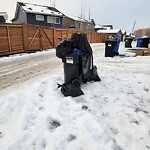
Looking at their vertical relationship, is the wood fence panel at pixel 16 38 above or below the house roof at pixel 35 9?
below

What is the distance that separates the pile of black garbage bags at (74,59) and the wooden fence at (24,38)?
7029 mm

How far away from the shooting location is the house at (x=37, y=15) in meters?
25.3

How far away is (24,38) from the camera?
35.0 ft

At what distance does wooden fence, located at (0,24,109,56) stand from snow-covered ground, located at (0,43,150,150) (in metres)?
6.46

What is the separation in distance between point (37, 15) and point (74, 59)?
25306 millimetres

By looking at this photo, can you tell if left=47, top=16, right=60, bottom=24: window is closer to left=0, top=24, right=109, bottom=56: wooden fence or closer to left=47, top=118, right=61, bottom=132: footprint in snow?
left=0, top=24, right=109, bottom=56: wooden fence

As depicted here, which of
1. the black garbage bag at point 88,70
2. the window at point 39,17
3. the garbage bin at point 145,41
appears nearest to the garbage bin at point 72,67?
the black garbage bag at point 88,70

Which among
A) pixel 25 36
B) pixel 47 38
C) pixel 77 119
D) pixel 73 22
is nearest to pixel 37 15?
pixel 73 22

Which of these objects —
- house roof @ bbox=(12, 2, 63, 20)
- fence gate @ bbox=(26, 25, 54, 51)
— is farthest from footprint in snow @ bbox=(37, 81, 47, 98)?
house roof @ bbox=(12, 2, 63, 20)

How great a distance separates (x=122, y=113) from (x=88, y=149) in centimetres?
104

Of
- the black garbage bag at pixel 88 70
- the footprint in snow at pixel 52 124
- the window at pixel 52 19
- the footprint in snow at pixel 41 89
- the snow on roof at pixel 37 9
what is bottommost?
the footprint in snow at pixel 52 124

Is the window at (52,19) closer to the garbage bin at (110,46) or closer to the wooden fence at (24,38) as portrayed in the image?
the wooden fence at (24,38)

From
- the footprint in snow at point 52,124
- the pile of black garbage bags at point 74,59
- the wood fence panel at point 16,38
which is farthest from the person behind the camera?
the wood fence panel at point 16,38

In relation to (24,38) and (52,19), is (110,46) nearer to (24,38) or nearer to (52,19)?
(24,38)
